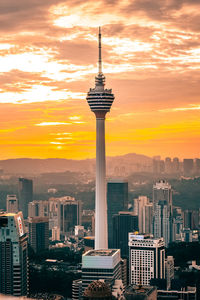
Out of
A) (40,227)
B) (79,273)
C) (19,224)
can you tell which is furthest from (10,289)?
(40,227)

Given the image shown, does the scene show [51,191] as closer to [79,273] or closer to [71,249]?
[71,249]

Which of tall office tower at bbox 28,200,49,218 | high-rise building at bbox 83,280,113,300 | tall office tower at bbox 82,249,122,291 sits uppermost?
tall office tower at bbox 28,200,49,218

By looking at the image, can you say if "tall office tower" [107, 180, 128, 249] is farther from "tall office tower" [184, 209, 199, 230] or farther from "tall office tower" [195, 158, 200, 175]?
"tall office tower" [195, 158, 200, 175]

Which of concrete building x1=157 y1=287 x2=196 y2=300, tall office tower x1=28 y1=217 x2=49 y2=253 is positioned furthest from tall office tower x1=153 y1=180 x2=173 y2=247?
concrete building x1=157 y1=287 x2=196 y2=300

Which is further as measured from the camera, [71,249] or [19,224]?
[71,249]

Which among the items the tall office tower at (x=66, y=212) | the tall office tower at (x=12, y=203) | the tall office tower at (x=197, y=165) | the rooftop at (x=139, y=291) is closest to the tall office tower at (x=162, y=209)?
the tall office tower at (x=197, y=165)

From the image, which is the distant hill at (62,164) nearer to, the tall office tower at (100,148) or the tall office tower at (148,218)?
the tall office tower at (100,148)
